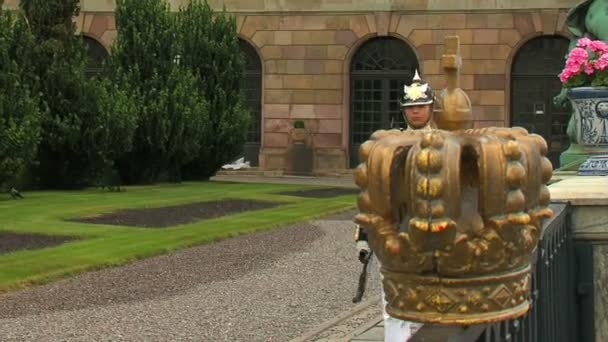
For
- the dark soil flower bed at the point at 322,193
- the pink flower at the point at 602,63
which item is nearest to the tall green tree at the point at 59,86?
the dark soil flower bed at the point at 322,193

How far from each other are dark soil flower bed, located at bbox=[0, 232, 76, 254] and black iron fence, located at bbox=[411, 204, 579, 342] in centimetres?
854

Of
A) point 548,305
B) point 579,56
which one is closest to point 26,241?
point 579,56

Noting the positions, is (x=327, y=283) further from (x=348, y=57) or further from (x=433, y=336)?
(x=348, y=57)

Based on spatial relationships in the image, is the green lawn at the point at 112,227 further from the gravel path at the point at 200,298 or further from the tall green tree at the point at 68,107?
the tall green tree at the point at 68,107

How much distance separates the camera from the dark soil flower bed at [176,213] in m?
16.4

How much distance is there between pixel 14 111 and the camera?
1967 centimetres

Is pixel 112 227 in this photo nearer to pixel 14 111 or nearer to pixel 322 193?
pixel 14 111

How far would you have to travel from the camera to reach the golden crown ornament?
2137 mm

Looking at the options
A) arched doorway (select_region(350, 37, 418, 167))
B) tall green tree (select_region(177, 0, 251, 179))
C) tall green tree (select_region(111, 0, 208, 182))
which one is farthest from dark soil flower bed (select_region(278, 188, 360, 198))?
arched doorway (select_region(350, 37, 418, 167))

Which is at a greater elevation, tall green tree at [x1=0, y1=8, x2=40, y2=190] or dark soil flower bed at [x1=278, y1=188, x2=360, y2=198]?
tall green tree at [x1=0, y1=8, x2=40, y2=190]

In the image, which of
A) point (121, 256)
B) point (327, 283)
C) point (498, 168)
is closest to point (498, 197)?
point (498, 168)

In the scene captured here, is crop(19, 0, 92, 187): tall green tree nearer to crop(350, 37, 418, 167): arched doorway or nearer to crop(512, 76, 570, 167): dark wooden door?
crop(350, 37, 418, 167): arched doorway

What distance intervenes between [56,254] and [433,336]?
34.1ft

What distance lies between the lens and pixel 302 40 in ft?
113
